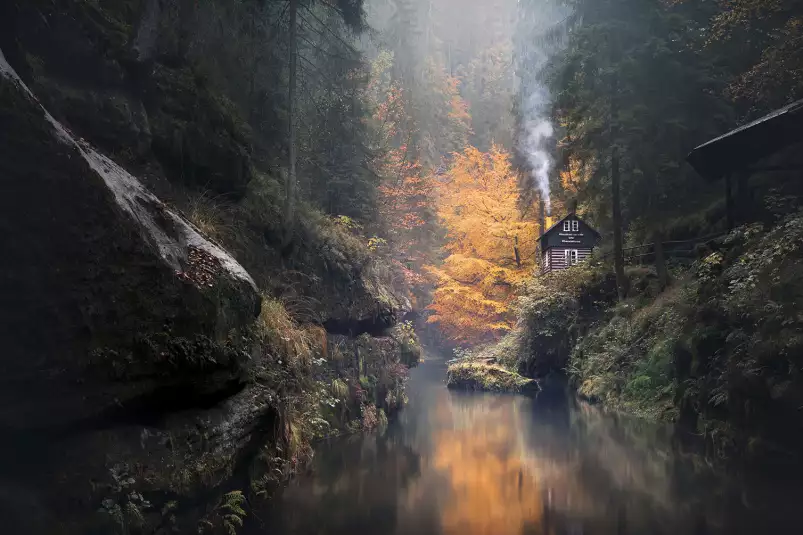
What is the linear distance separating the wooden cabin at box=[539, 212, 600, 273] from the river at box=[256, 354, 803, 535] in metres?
14.6

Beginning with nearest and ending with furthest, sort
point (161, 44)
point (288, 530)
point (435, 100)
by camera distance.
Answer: point (288, 530)
point (161, 44)
point (435, 100)

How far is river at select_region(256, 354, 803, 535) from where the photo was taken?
7.58 m

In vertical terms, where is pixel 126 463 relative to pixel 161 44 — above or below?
below

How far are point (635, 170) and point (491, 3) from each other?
54820 mm

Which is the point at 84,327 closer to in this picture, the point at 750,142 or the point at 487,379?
the point at 750,142

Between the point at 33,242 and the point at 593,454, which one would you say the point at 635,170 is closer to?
the point at 593,454

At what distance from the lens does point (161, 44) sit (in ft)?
A: 30.5

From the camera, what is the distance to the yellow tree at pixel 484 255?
1298 inches

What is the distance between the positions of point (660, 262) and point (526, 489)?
500 inches

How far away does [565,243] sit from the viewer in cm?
2950

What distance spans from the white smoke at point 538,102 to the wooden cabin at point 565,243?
350 cm

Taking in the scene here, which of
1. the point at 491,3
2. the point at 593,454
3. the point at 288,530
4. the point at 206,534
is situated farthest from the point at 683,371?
the point at 491,3

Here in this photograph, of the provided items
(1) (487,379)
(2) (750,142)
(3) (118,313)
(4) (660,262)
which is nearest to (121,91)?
(3) (118,313)

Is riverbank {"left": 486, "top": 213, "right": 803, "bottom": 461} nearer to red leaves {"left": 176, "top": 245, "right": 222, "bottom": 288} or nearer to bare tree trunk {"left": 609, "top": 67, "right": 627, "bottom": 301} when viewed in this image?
bare tree trunk {"left": 609, "top": 67, "right": 627, "bottom": 301}
